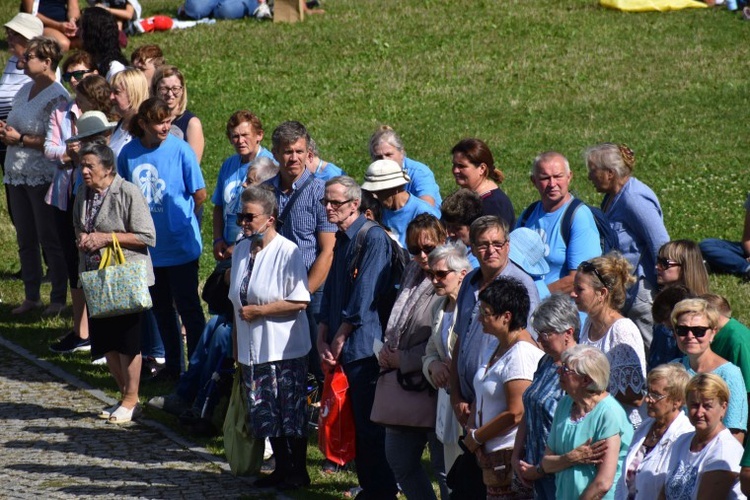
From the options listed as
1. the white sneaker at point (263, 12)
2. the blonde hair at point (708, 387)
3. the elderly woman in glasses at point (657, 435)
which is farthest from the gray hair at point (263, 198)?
the white sneaker at point (263, 12)

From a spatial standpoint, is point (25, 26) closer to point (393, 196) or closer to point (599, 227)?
point (393, 196)

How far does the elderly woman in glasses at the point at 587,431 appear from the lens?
5812mm

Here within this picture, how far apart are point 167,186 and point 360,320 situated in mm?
2982

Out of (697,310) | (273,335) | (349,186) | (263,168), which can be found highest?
(263,168)

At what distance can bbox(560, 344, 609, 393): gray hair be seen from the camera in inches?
228

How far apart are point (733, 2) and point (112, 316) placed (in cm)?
1640

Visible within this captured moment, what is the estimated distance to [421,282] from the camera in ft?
24.0

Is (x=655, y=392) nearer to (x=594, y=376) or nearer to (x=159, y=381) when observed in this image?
(x=594, y=376)

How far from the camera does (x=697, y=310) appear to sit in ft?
20.2

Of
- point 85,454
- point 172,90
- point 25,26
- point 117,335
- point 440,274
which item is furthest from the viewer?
point 25,26

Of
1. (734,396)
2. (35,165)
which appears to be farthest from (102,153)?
(734,396)

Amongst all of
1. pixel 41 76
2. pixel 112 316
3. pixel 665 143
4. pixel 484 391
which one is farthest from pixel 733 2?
pixel 484 391

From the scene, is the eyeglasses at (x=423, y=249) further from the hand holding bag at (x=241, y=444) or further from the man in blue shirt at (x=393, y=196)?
the hand holding bag at (x=241, y=444)

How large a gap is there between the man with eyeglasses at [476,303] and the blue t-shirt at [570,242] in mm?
1014
